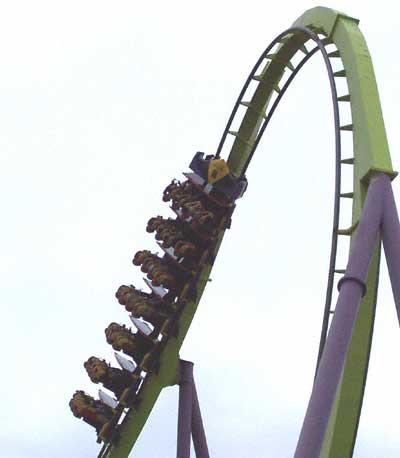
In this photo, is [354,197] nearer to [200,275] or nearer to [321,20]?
Answer: [321,20]

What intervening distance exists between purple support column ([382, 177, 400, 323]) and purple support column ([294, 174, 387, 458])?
0.05 m

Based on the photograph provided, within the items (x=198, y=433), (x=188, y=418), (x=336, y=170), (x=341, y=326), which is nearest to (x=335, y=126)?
(x=336, y=170)

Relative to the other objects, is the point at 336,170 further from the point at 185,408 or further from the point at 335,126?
the point at 185,408

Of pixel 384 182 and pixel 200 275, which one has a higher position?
pixel 200 275

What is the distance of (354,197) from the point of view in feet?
23.7

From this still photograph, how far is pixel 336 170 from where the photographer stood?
7785mm

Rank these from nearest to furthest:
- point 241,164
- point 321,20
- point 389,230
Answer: point 389,230 → point 321,20 → point 241,164

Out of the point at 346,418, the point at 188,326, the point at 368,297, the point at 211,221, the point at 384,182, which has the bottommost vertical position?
the point at 346,418

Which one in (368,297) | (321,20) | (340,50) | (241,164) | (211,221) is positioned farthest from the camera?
(241,164)

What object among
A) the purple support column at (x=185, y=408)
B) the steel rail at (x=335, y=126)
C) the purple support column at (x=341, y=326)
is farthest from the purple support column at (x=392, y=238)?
the purple support column at (x=185, y=408)

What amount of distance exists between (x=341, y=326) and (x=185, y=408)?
535cm

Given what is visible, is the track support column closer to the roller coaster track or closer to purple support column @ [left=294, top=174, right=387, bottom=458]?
the roller coaster track

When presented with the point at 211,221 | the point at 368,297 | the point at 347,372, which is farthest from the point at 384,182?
the point at 211,221

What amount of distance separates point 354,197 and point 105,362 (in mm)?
4785
